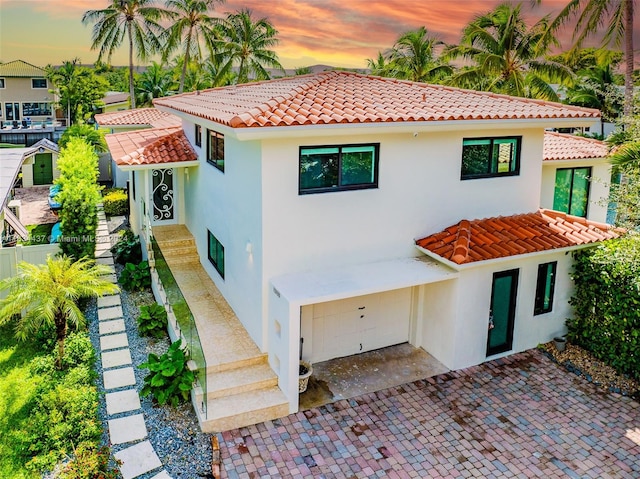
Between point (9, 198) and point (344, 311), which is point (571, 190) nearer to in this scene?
point (344, 311)

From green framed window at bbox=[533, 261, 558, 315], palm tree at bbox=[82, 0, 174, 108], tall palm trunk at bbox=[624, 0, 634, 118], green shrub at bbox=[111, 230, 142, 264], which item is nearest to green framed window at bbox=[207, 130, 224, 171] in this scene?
green shrub at bbox=[111, 230, 142, 264]

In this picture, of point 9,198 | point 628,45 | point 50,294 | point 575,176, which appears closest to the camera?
point 50,294

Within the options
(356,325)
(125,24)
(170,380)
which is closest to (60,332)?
(170,380)

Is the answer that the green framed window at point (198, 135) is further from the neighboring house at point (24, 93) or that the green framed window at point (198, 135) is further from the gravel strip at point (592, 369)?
the neighboring house at point (24, 93)

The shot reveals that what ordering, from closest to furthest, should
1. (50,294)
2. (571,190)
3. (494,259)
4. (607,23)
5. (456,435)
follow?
(456,435), (494,259), (50,294), (571,190), (607,23)

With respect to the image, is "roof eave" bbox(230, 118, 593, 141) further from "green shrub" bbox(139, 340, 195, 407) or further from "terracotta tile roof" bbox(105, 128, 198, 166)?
"terracotta tile roof" bbox(105, 128, 198, 166)

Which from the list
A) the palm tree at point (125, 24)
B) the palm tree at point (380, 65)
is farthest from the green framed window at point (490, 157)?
the palm tree at point (125, 24)
